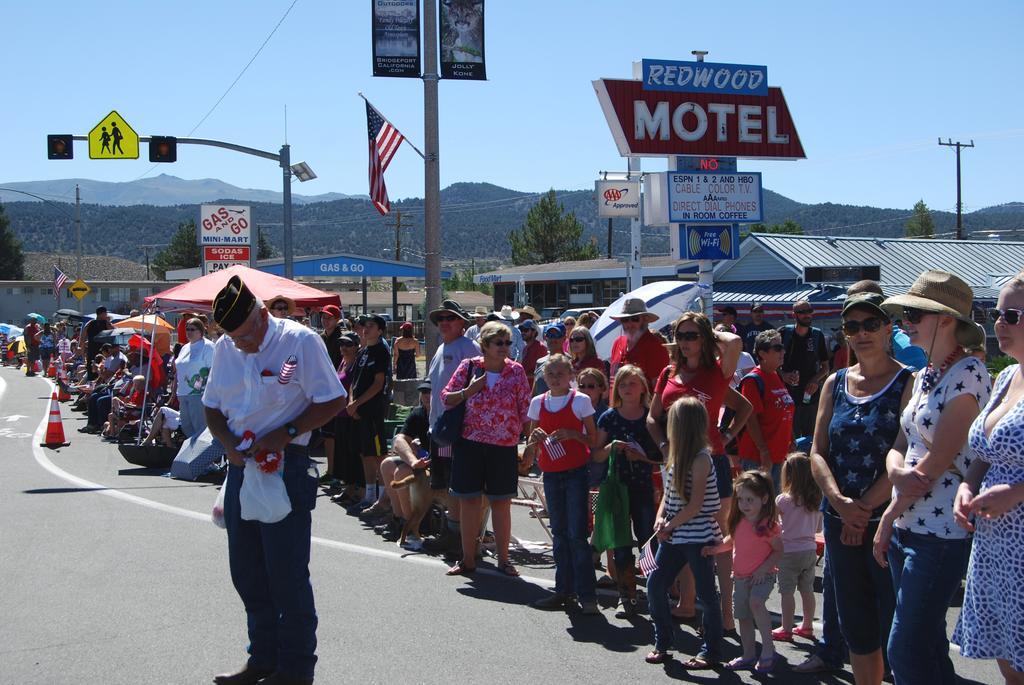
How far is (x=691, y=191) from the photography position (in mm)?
17766

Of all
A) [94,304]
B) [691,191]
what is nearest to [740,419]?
[691,191]

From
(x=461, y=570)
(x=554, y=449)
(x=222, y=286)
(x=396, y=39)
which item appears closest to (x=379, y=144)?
(x=396, y=39)

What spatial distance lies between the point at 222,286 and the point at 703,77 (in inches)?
366

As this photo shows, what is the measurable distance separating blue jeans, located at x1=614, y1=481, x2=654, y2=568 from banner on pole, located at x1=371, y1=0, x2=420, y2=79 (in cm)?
1036

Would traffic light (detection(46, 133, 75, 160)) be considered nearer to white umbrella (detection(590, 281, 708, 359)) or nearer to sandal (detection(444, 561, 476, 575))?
white umbrella (detection(590, 281, 708, 359))

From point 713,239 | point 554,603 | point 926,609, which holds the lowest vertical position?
point 554,603

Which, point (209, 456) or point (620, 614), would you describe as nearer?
point (620, 614)

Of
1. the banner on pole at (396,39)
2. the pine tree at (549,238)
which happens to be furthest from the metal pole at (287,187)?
the pine tree at (549,238)

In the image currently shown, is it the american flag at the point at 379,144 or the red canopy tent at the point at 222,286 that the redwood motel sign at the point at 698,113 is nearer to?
the american flag at the point at 379,144

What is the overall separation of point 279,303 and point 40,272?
113 m

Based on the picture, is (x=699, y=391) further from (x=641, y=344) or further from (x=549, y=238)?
(x=549, y=238)

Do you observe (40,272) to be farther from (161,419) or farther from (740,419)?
(740,419)

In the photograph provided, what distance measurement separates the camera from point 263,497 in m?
4.70

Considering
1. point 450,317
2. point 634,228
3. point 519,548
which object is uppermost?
point 634,228
